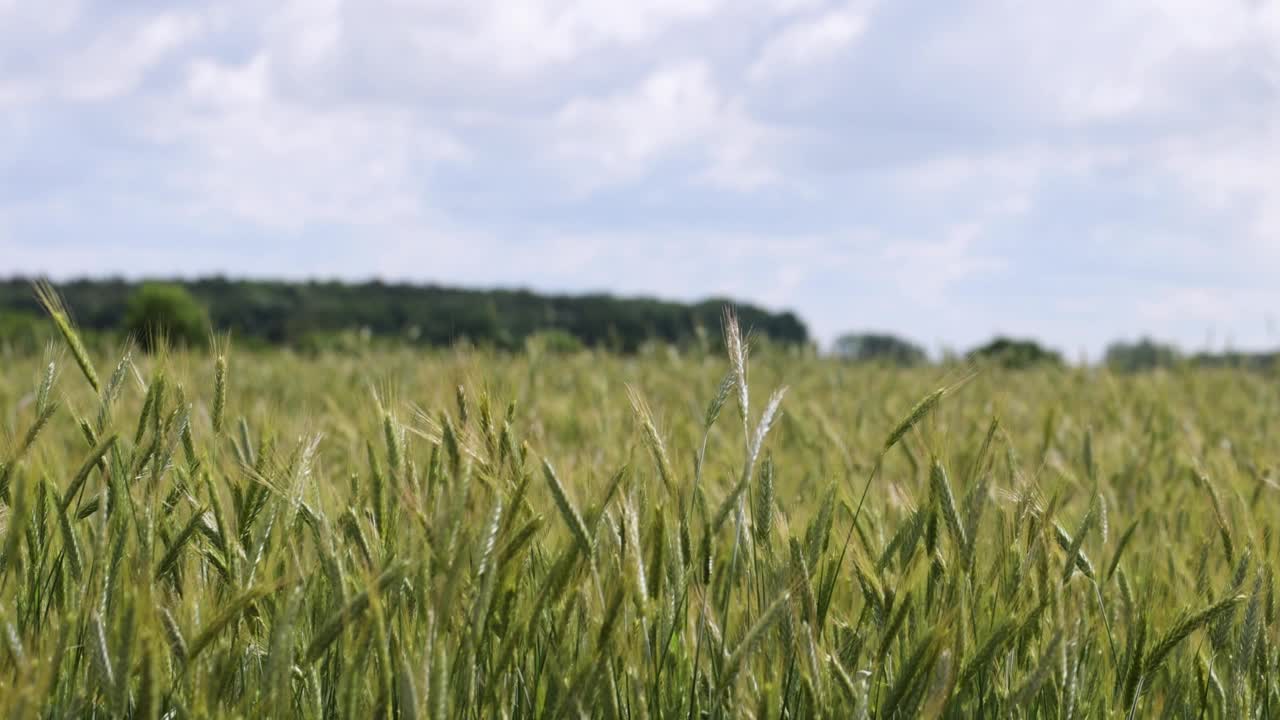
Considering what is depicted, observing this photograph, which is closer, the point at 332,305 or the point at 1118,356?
the point at 1118,356

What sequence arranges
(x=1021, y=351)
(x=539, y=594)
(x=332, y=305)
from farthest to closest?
(x=332, y=305)
(x=1021, y=351)
(x=539, y=594)

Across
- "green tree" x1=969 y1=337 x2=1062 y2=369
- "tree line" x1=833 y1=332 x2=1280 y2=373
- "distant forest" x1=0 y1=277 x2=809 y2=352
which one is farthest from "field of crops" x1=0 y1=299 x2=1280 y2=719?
"distant forest" x1=0 y1=277 x2=809 y2=352

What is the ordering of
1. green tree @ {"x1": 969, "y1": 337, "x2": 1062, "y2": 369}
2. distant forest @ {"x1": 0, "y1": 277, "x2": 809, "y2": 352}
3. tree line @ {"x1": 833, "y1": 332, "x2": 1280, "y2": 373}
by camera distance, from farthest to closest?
distant forest @ {"x1": 0, "y1": 277, "x2": 809, "y2": 352} → green tree @ {"x1": 969, "y1": 337, "x2": 1062, "y2": 369} → tree line @ {"x1": 833, "y1": 332, "x2": 1280, "y2": 373}

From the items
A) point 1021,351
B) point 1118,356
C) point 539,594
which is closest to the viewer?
point 539,594

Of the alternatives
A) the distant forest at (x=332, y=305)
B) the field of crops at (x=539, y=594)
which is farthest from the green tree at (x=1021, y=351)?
the field of crops at (x=539, y=594)

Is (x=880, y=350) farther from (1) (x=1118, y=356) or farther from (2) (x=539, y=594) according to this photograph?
(2) (x=539, y=594)

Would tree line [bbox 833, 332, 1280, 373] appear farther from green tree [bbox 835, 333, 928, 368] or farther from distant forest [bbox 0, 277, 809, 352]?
distant forest [bbox 0, 277, 809, 352]

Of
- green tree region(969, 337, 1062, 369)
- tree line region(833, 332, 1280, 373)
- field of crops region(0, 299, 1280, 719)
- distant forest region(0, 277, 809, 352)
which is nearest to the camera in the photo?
field of crops region(0, 299, 1280, 719)

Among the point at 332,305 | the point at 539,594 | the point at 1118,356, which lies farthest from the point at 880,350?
the point at 332,305

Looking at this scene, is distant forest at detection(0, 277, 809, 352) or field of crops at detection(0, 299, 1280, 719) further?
distant forest at detection(0, 277, 809, 352)

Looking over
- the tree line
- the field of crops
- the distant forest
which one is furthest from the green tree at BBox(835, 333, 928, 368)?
the distant forest

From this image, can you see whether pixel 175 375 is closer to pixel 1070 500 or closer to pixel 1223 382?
pixel 1070 500

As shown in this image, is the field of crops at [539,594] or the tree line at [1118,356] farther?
the tree line at [1118,356]

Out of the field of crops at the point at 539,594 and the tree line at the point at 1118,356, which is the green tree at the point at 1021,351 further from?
the field of crops at the point at 539,594
